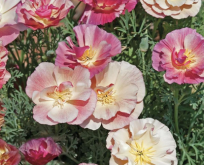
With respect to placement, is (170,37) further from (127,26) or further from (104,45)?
(127,26)

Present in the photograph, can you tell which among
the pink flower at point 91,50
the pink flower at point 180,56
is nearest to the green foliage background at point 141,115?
the pink flower at point 180,56

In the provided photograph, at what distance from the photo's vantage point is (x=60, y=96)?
0.91m

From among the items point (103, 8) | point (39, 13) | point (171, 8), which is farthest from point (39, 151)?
point (171, 8)

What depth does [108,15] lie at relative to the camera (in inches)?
43.9

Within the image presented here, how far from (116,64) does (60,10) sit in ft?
0.86

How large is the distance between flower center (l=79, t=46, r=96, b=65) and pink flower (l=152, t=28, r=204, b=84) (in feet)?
0.52

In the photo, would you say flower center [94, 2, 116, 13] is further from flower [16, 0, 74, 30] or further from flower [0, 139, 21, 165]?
flower [0, 139, 21, 165]

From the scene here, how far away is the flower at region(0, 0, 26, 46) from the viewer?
1062mm

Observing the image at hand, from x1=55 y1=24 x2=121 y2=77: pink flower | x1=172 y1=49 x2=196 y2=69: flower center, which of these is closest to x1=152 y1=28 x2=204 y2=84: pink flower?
x1=172 y1=49 x2=196 y2=69: flower center

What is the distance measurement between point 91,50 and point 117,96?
0.44 feet

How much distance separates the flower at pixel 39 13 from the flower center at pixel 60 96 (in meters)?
0.22

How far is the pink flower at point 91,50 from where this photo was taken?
0.88m

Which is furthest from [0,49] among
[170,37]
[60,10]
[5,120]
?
[170,37]

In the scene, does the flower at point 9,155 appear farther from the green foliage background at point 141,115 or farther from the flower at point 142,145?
the flower at point 142,145
